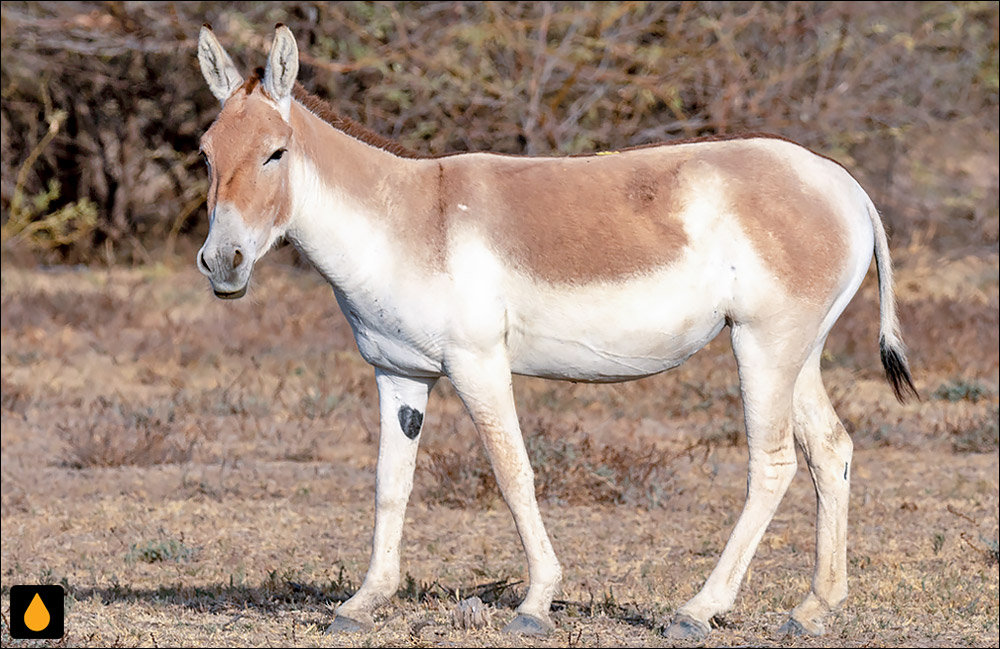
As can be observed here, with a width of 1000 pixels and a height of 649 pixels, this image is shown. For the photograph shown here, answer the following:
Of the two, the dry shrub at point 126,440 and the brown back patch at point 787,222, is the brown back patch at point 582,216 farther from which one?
the dry shrub at point 126,440

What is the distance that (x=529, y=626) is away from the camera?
518 cm

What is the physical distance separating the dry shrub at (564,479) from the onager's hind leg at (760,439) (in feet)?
11.0

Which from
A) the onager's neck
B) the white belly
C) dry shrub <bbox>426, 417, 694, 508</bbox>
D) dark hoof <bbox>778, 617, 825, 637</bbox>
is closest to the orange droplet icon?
the onager's neck

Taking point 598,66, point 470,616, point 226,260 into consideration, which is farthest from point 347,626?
point 598,66

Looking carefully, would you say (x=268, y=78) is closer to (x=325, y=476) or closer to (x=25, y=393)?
(x=325, y=476)

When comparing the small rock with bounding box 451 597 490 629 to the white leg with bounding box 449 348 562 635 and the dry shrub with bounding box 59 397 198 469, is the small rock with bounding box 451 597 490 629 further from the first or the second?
the dry shrub with bounding box 59 397 198 469

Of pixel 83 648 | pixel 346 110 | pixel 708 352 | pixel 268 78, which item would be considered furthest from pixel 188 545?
pixel 346 110

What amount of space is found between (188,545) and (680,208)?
4.03 metres

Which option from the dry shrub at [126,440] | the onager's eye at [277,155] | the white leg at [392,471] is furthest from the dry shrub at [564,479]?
the onager's eye at [277,155]

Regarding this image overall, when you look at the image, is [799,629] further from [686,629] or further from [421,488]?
[421,488]

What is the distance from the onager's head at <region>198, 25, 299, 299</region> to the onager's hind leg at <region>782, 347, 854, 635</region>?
91.7 inches

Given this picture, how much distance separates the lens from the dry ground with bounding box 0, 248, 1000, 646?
5949mm

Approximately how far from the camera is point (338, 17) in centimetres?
1498

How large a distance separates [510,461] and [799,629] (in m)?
1.36
